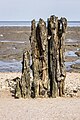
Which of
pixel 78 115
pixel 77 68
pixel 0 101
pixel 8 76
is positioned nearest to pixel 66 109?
pixel 78 115

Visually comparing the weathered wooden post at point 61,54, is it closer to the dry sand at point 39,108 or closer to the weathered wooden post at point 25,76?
the dry sand at point 39,108

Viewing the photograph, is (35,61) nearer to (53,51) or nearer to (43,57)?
(43,57)

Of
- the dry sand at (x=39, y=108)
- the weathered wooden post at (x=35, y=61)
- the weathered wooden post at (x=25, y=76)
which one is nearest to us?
the dry sand at (x=39, y=108)

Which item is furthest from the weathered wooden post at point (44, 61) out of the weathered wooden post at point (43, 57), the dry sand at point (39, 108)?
the dry sand at point (39, 108)

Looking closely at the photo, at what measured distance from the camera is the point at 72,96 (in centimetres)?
2083

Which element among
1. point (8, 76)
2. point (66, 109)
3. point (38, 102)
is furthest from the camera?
point (8, 76)

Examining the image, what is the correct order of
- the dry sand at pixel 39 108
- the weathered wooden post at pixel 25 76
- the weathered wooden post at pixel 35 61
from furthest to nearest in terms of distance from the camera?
the weathered wooden post at pixel 35 61 < the weathered wooden post at pixel 25 76 < the dry sand at pixel 39 108

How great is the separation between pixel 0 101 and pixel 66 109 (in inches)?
143

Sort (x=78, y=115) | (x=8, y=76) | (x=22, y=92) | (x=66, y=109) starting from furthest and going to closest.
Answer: (x=8, y=76) → (x=22, y=92) → (x=66, y=109) → (x=78, y=115)

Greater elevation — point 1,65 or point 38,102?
point 38,102

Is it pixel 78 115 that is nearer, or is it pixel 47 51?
pixel 78 115

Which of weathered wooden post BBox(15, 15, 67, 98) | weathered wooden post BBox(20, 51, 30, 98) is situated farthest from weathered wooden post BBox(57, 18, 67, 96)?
weathered wooden post BBox(20, 51, 30, 98)

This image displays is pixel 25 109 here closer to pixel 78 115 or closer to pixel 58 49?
pixel 78 115

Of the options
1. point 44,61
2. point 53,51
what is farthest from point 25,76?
point 53,51
